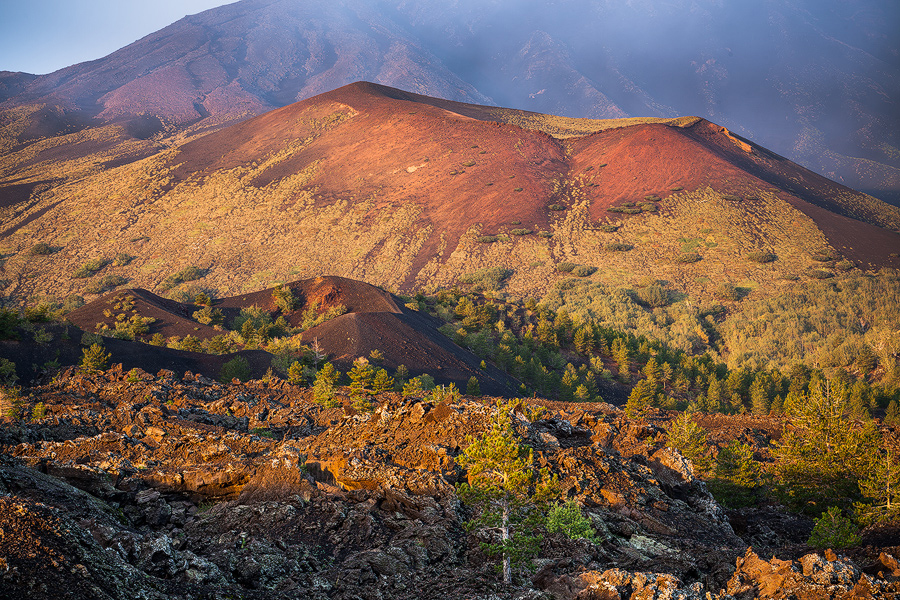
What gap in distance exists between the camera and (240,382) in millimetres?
29188

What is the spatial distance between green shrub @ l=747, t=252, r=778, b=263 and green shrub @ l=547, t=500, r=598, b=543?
68359 mm

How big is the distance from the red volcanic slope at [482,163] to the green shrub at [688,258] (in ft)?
49.4

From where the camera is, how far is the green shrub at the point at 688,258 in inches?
2768

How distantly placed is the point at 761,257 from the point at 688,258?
8561 millimetres

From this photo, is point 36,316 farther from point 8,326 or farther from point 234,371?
point 234,371

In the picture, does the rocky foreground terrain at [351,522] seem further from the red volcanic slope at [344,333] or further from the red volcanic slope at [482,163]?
the red volcanic slope at [482,163]

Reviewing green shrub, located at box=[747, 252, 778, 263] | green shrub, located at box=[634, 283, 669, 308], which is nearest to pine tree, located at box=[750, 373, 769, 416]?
green shrub, located at box=[634, 283, 669, 308]

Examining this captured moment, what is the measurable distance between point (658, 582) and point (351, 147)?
326 feet

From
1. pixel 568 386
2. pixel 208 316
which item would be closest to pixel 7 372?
pixel 208 316

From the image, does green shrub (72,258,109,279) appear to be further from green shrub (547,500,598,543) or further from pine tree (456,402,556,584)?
green shrub (547,500,598,543)

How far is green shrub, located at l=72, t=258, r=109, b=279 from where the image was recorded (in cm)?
7019

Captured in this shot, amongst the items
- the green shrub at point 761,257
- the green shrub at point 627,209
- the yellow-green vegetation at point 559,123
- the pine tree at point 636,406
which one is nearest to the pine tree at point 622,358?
the pine tree at point 636,406

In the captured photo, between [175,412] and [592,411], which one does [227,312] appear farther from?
[592,411]

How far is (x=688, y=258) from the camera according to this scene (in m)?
70.5
